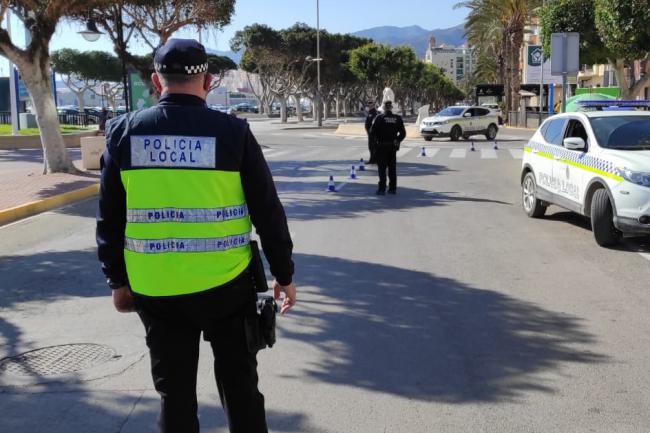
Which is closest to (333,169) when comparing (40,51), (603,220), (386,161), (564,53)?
(386,161)

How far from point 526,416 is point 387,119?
31.6ft

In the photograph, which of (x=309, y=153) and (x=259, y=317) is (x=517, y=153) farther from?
(x=259, y=317)

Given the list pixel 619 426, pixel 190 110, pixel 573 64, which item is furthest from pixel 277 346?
pixel 573 64

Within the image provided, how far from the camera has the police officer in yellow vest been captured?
8.74 ft

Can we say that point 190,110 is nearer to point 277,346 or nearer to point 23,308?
point 277,346

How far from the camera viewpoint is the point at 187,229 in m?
2.67

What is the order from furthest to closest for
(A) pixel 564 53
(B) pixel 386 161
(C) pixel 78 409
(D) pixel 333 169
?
(D) pixel 333 169 < (A) pixel 564 53 < (B) pixel 386 161 < (C) pixel 78 409

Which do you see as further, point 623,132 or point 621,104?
point 621,104

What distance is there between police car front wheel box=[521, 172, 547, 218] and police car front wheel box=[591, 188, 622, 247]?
7.13 ft

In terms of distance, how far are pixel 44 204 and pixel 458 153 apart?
15.3 meters

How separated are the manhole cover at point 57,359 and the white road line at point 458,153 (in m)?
19.0

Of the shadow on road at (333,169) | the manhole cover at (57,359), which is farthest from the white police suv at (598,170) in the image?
the shadow on road at (333,169)

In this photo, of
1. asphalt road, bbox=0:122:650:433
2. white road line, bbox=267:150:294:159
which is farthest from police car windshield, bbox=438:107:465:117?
asphalt road, bbox=0:122:650:433

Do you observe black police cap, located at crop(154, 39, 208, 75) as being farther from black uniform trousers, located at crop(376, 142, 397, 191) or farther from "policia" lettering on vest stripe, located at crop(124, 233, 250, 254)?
black uniform trousers, located at crop(376, 142, 397, 191)
